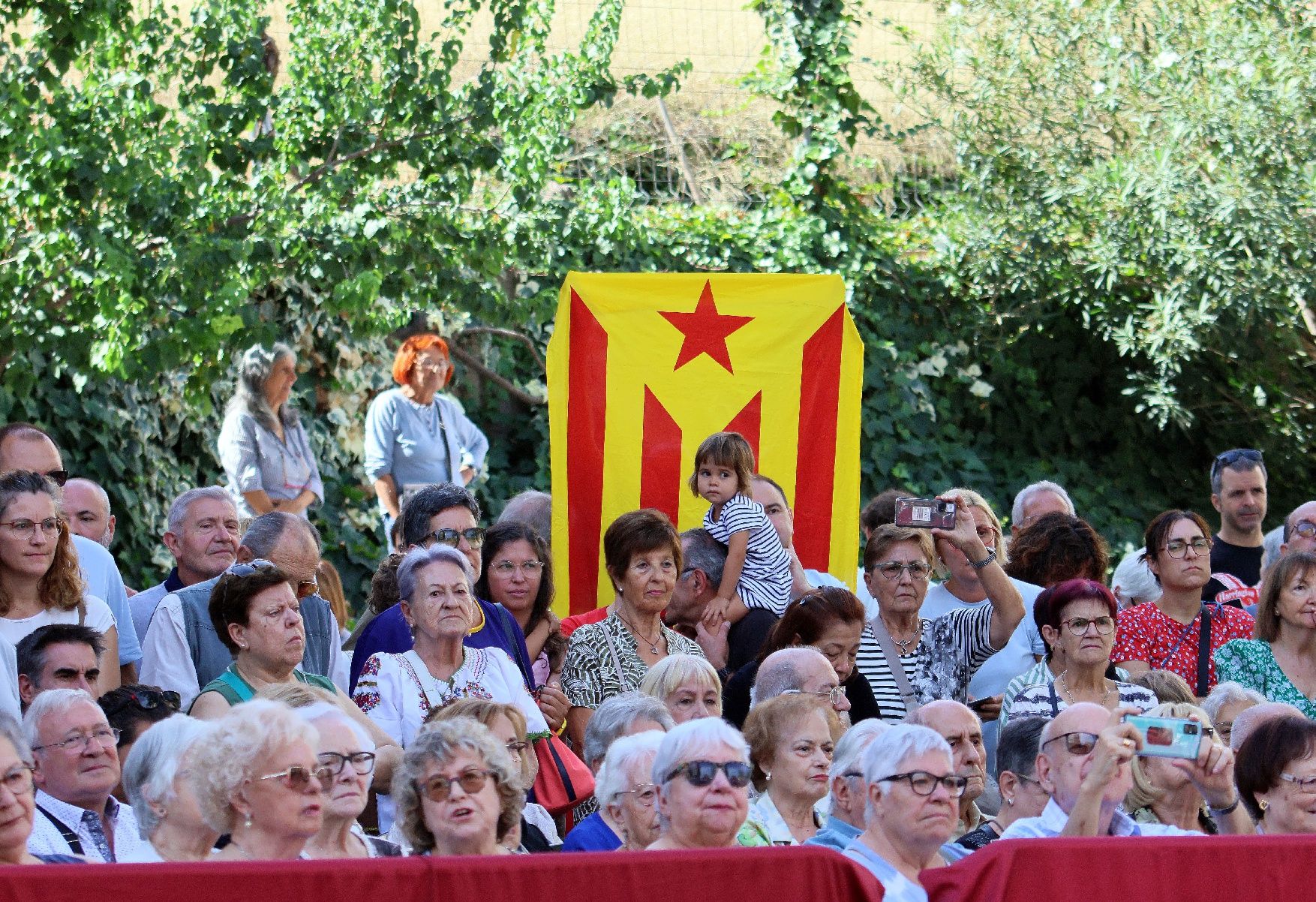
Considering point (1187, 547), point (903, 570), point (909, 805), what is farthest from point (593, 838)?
point (1187, 547)

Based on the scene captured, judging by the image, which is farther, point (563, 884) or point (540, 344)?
point (540, 344)

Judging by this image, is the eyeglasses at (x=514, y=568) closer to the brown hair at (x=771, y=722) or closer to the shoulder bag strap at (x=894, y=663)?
the shoulder bag strap at (x=894, y=663)

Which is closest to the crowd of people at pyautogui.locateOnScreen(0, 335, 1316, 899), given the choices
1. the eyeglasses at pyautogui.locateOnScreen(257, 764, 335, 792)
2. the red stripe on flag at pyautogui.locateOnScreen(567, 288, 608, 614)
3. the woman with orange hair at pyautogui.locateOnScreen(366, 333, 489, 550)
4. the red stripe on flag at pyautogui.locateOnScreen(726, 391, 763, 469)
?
the eyeglasses at pyautogui.locateOnScreen(257, 764, 335, 792)

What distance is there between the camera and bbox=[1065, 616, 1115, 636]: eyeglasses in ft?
19.3

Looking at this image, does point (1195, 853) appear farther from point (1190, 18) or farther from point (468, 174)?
point (1190, 18)

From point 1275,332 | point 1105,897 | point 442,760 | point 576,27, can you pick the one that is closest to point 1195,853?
point 1105,897

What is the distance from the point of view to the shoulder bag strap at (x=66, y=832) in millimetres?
4297

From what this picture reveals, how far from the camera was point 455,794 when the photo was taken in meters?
4.25

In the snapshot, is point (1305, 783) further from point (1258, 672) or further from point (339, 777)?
point (339, 777)

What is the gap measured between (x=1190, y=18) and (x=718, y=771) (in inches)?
329

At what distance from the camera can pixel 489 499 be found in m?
10.8

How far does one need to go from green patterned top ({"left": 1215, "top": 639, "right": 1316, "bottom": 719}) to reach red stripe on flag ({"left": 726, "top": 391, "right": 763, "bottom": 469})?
232 centimetres

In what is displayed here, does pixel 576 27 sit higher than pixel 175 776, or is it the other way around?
pixel 576 27

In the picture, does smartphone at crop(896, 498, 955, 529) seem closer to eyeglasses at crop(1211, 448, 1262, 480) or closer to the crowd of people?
the crowd of people
